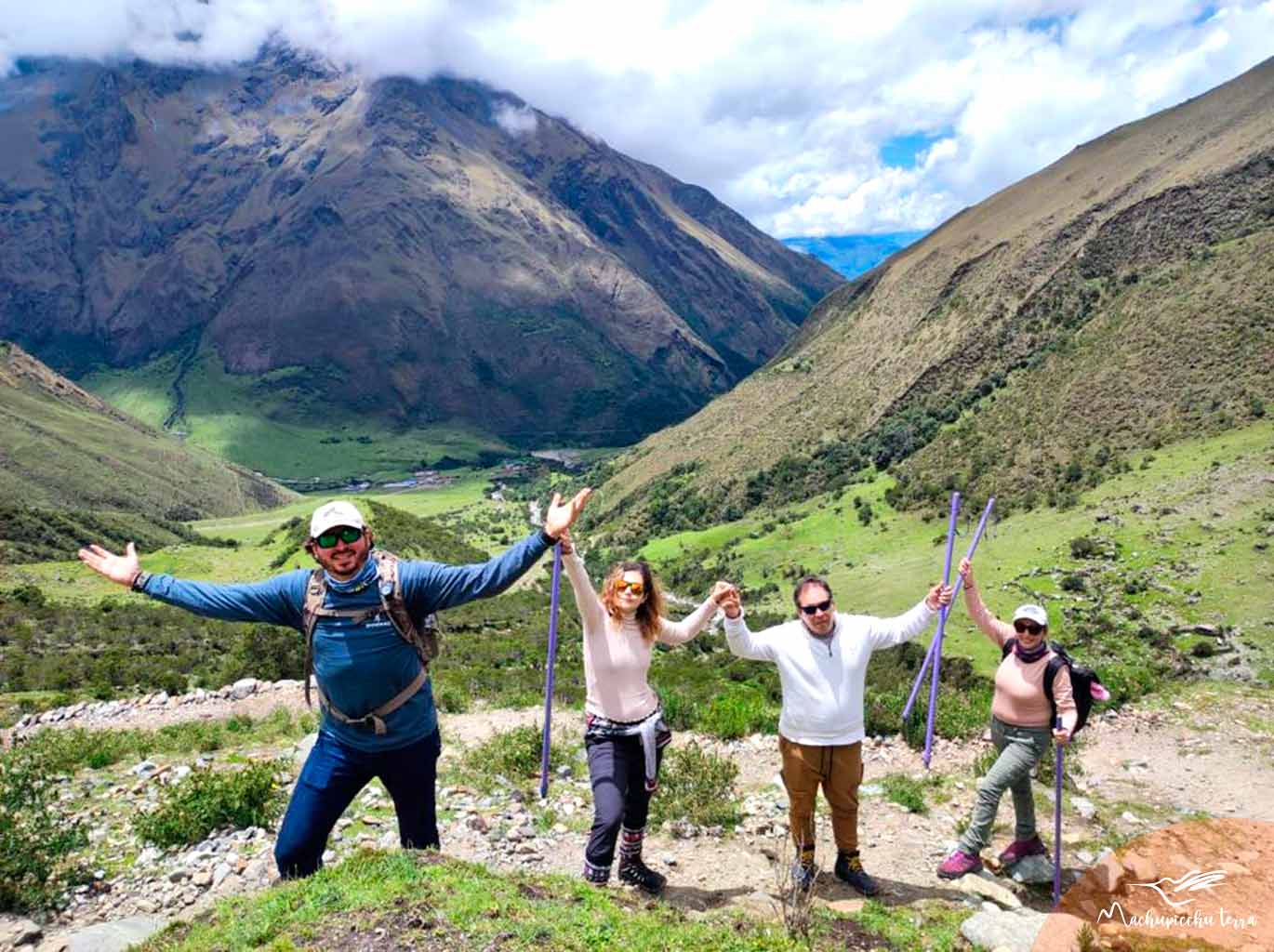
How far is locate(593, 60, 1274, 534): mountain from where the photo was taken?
46625 mm

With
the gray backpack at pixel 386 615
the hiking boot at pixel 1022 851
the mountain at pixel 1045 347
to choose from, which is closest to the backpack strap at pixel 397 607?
the gray backpack at pixel 386 615

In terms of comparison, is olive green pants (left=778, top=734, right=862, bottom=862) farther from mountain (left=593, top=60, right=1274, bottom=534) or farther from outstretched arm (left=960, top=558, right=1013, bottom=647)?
mountain (left=593, top=60, right=1274, bottom=534)

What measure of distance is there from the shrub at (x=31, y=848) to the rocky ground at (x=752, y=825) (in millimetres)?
259

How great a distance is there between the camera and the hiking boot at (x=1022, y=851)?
287 inches

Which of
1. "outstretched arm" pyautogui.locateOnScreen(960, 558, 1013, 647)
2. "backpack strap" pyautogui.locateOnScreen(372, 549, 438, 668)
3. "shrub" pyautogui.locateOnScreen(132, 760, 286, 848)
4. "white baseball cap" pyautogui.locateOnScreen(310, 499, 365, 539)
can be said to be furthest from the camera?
"shrub" pyautogui.locateOnScreen(132, 760, 286, 848)

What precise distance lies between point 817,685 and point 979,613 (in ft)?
7.38

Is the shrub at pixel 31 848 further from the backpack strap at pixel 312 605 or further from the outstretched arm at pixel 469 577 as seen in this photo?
the outstretched arm at pixel 469 577

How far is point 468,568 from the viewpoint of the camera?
5.03 meters

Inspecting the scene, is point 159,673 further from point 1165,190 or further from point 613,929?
point 1165,190

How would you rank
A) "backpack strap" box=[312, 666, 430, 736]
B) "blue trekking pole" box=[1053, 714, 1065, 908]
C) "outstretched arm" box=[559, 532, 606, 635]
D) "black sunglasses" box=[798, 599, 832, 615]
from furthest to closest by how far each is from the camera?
"blue trekking pole" box=[1053, 714, 1065, 908], "black sunglasses" box=[798, 599, 832, 615], "outstretched arm" box=[559, 532, 606, 635], "backpack strap" box=[312, 666, 430, 736]

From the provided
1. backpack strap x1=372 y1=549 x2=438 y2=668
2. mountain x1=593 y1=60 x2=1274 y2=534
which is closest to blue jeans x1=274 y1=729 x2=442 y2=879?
backpack strap x1=372 y1=549 x2=438 y2=668

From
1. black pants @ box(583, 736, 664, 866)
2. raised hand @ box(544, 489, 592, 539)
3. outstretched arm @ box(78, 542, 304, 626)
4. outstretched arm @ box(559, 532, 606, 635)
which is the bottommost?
black pants @ box(583, 736, 664, 866)

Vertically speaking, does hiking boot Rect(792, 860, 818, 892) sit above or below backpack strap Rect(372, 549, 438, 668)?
below

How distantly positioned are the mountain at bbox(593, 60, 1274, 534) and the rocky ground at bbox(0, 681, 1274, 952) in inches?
1391
